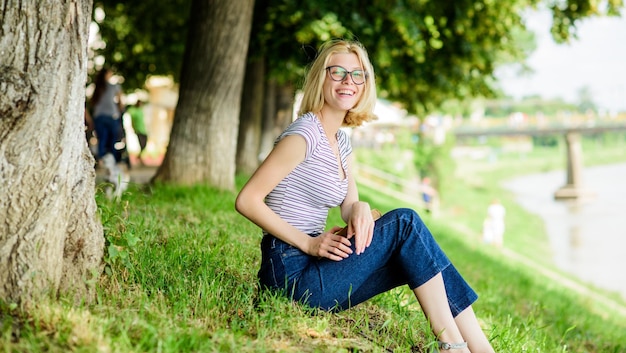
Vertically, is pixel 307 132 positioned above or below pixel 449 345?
above

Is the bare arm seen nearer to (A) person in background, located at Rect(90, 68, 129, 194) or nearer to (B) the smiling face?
(B) the smiling face

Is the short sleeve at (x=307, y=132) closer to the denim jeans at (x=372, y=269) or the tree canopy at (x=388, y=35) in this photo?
the denim jeans at (x=372, y=269)

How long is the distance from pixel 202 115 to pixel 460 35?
24.2 ft

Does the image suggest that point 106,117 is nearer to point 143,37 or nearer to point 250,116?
point 250,116

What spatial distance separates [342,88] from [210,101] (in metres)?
5.21

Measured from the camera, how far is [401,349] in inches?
144

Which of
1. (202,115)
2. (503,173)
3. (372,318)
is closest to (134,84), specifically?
(202,115)

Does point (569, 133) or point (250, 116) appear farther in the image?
point (569, 133)

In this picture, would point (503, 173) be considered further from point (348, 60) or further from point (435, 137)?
point (348, 60)

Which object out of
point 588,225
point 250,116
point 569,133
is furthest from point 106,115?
point 569,133

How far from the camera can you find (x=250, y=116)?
1390 cm

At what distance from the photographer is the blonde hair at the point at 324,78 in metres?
3.86

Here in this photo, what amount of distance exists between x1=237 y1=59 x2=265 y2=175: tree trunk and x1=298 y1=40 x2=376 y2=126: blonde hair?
9.74 meters

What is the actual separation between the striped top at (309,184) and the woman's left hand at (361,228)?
0.86ft
